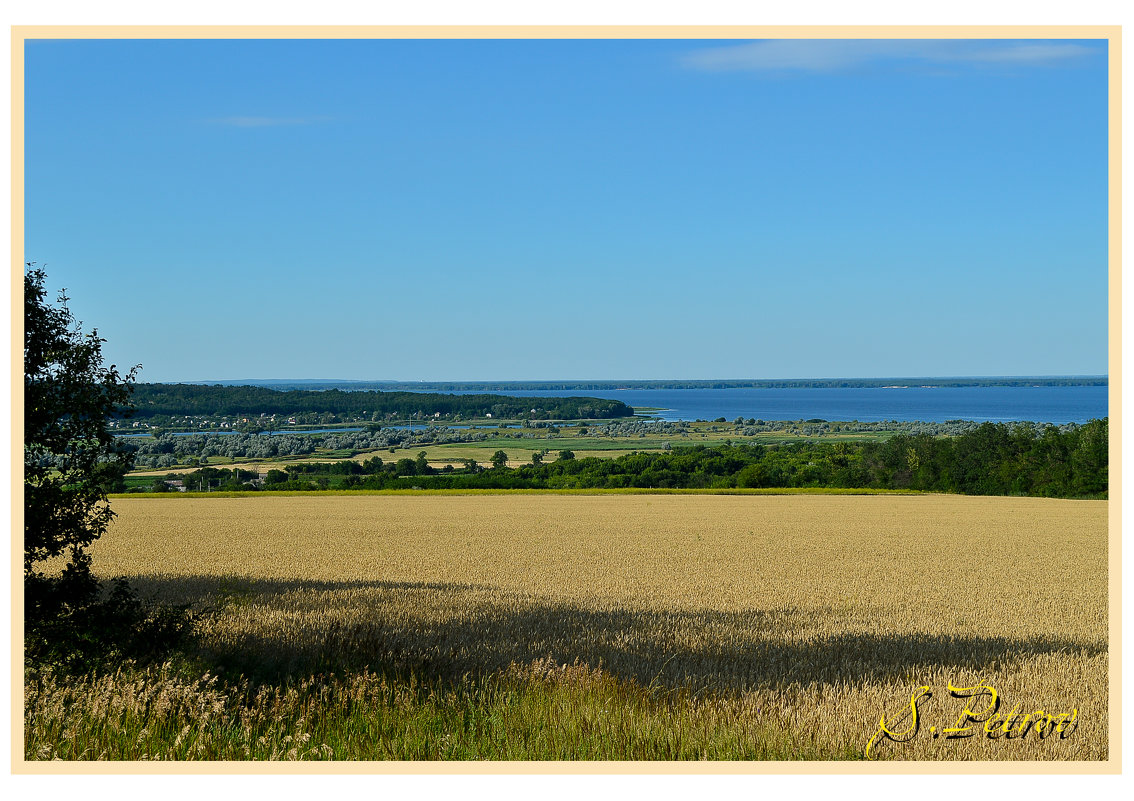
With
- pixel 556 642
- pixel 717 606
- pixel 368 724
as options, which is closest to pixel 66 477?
pixel 368 724

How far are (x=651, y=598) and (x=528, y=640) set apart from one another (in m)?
6.49

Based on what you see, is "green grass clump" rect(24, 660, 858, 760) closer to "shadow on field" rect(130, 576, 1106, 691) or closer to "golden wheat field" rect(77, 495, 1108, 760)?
"golden wheat field" rect(77, 495, 1108, 760)

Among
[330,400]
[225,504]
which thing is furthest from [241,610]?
[330,400]

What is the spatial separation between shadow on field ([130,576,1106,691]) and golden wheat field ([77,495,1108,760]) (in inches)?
2.3

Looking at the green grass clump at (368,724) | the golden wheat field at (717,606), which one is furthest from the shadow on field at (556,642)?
the green grass clump at (368,724)

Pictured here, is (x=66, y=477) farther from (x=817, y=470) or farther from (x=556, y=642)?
(x=817, y=470)

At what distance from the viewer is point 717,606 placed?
15711 millimetres

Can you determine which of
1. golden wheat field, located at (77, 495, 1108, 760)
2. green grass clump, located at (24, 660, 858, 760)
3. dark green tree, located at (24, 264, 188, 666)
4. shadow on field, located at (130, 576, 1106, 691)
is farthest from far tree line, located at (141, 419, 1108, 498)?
green grass clump, located at (24, 660, 858, 760)

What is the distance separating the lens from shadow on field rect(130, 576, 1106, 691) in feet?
27.7

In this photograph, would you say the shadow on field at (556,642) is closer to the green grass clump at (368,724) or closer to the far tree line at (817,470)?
the green grass clump at (368,724)

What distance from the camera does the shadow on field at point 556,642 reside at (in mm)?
8430

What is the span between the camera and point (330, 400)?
7850 cm

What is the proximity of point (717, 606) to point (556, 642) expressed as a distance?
5.85 metres

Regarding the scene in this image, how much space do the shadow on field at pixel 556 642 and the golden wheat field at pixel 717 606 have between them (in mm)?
59
